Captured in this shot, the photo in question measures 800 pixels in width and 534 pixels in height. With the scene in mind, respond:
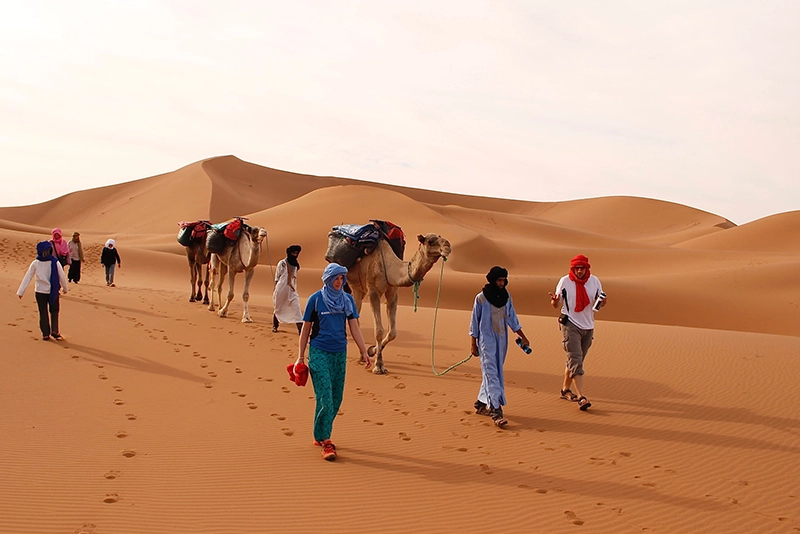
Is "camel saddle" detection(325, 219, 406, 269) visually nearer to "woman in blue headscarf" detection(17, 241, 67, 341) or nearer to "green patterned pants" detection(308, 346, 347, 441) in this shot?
"woman in blue headscarf" detection(17, 241, 67, 341)

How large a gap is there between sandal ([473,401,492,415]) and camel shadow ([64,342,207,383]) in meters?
3.99

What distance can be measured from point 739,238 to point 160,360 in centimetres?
6521

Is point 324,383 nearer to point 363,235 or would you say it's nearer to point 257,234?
point 363,235

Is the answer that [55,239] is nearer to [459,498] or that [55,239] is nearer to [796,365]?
[459,498]

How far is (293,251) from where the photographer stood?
12297 mm

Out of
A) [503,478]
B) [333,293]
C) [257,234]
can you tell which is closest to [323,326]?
[333,293]

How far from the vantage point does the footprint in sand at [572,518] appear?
A: 199 inches

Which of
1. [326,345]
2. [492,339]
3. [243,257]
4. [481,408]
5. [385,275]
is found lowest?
[481,408]

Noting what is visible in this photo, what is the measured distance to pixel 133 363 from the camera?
10.1 metres

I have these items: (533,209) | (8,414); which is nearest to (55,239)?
(8,414)

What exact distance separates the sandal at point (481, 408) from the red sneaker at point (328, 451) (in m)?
2.44

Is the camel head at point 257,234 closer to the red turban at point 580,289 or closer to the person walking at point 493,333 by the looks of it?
the person walking at point 493,333

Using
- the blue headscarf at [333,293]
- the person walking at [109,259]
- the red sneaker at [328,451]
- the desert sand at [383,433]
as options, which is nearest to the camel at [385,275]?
the desert sand at [383,433]

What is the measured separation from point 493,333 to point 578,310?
1.34 meters
